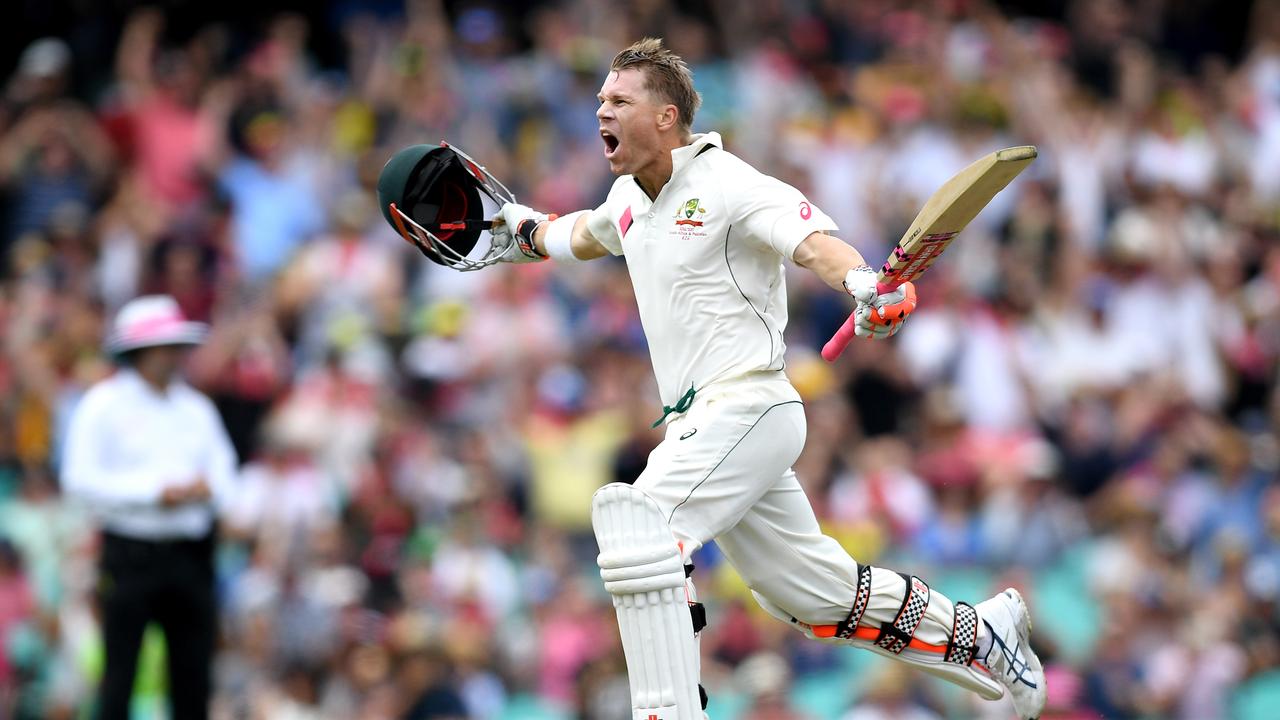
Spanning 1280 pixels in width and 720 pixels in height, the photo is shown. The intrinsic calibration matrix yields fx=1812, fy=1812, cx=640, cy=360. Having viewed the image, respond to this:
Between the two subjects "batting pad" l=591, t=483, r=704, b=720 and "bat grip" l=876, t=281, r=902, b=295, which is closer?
"bat grip" l=876, t=281, r=902, b=295

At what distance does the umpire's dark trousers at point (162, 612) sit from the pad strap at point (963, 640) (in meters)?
4.22

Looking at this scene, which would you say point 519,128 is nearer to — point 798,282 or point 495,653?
point 798,282

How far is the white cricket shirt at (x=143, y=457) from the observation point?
9.47m

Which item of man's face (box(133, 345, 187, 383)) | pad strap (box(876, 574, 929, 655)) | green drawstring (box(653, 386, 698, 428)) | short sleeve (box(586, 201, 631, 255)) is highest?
short sleeve (box(586, 201, 631, 255))

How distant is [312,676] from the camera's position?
11.3 metres

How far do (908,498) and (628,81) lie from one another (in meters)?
6.89

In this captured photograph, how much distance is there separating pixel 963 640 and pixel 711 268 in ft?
6.23

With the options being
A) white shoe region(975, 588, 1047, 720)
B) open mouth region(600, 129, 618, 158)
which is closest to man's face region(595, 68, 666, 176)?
open mouth region(600, 129, 618, 158)

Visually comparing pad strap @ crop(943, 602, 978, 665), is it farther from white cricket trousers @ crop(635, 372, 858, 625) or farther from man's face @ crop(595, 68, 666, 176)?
man's face @ crop(595, 68, 666, 176)

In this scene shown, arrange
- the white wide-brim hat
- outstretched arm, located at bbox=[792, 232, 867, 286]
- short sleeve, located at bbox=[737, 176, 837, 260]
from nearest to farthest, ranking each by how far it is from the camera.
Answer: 1. outstretched arm, located at bbox=[792, 232, 867, 286]
2. short sleeve, located at bbox=[737, 176, 837, 260]
3. the white wide-brim hat

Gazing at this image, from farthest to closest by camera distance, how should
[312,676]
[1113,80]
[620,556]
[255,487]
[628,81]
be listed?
[1113,80] < [255,487] < [312,676] < [628,81] < [620,556]

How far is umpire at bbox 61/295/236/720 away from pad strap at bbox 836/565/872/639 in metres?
3.90

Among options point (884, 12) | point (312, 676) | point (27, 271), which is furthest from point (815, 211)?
point (884, 12)

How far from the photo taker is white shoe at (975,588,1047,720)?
24.5ft
